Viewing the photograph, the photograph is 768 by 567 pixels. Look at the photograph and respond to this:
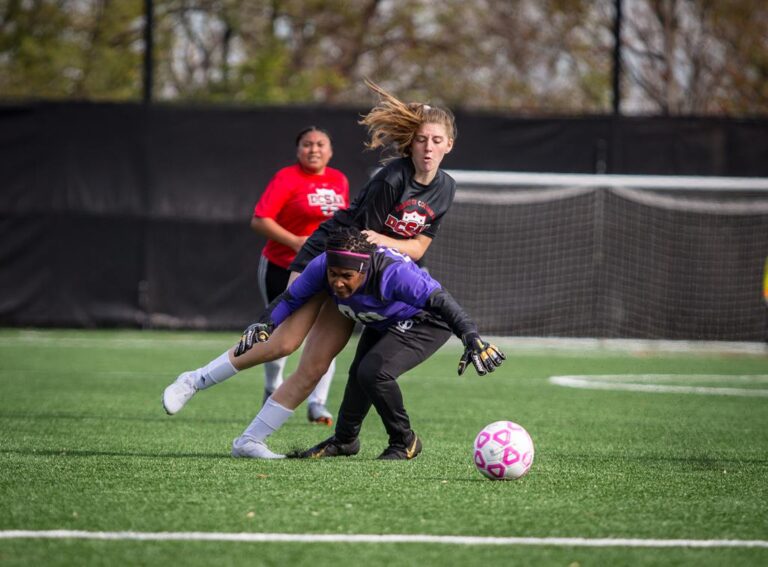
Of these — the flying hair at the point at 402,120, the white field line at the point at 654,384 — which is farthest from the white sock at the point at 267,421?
the white field line at the point at 654,384

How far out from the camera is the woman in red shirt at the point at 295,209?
8266mm

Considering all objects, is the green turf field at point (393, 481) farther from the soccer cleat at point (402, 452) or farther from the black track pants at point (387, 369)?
the black track pants at point (387, 369)

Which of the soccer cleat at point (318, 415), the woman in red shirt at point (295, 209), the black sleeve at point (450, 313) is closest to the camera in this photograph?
the black sleeve at point (450, 313)

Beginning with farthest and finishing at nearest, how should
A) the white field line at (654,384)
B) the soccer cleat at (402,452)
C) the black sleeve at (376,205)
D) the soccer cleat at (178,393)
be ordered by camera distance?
the white field line at (654,384) < the black sleeve at (376,205) < the soccer cleat at (402,452) < the soccer cleat at (178,393)

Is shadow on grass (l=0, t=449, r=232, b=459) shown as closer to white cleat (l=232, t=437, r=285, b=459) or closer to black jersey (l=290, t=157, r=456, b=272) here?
white cleat (l=232, t=437, r=285, b=459)

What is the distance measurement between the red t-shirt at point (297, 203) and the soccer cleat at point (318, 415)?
1038 millimetres

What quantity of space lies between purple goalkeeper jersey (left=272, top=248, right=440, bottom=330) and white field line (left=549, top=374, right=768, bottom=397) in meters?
5.09

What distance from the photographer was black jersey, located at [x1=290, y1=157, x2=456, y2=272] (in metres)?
6.48

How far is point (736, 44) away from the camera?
72.0 ft

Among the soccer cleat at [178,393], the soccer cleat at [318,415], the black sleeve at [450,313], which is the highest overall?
the black sleeve at [450,313]

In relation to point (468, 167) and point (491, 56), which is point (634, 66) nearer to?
point (491, 56)

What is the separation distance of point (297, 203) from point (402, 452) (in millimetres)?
2766

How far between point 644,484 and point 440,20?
822 inches

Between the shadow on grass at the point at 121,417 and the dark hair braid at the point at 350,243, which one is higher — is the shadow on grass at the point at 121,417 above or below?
below
